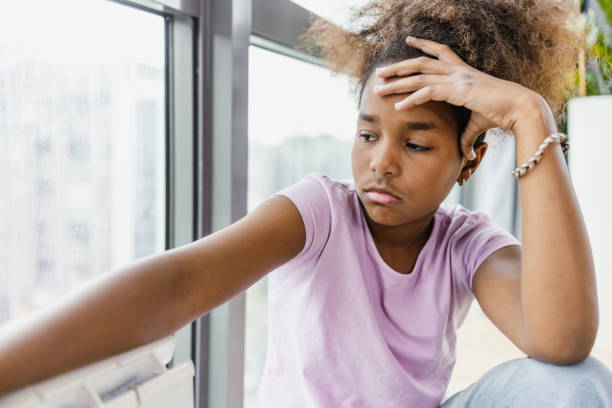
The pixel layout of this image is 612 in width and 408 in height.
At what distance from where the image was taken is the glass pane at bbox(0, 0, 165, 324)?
30.1 inches

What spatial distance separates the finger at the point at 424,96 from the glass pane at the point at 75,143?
0.52m

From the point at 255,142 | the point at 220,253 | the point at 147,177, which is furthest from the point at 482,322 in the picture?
the point at 220,253

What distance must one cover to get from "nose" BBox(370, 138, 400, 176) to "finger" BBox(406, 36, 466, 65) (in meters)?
0.17

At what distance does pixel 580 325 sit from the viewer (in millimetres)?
727

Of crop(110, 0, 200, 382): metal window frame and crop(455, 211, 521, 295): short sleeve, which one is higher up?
crop(110, 0, 200, 382): metal window frame

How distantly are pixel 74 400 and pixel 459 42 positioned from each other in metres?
0.73

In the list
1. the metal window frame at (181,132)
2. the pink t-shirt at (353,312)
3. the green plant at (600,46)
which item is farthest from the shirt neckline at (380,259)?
the green plant at (600,46)

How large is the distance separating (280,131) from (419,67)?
2.24 feet

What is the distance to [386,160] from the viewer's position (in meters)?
0.75

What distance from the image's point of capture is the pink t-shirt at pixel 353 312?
0.83 m

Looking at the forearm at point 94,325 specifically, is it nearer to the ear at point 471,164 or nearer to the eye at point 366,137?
the eye at point 366,137

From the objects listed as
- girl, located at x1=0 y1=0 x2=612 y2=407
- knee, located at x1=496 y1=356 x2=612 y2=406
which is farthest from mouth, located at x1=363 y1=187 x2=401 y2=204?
knee, located at x1=496 y1=356 x2=612 y2=406

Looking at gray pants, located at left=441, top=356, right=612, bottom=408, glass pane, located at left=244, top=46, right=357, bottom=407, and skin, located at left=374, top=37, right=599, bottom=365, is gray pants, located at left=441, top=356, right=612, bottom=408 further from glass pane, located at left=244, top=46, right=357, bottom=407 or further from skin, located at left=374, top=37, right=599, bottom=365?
glass pane, located at left=244, top=46, right=357, bottom=407

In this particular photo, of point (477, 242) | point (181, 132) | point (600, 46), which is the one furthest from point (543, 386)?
point (600, 46)
